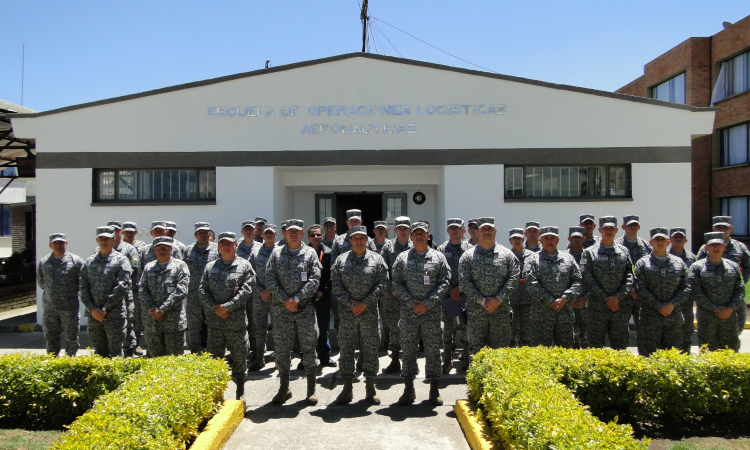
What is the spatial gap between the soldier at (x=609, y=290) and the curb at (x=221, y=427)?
4496mm

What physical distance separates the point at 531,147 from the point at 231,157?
5935 millimetres

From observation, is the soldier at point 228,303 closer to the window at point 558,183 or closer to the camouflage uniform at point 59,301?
the camouflage uniform at point 59,301

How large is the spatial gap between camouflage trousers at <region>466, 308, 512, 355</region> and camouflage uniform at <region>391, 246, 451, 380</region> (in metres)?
0.45

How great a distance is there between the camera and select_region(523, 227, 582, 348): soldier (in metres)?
6.29

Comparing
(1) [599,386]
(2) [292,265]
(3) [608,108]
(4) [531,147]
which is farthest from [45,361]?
(3) [608,108]

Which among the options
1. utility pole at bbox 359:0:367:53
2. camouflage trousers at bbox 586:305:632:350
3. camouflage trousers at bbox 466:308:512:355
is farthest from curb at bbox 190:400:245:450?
utility pole at bbox 359:0:367:53

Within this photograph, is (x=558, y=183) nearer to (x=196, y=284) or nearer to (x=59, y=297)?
(x=196, y=284)

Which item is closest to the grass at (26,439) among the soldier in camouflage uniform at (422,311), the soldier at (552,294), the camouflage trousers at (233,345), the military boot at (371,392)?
the camouflage trousers at (233,345)

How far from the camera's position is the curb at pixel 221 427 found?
435 cm

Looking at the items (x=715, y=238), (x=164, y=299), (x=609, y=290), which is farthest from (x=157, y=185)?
(x=715, y=238)

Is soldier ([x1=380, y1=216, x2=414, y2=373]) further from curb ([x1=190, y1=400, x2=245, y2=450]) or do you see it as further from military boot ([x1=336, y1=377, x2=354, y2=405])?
curb ([x1=190, y1=400, x2=245, y2=450])

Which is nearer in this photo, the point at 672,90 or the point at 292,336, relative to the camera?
the point at 292,336

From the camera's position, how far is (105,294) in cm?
658

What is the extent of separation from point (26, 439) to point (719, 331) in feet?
25.4
